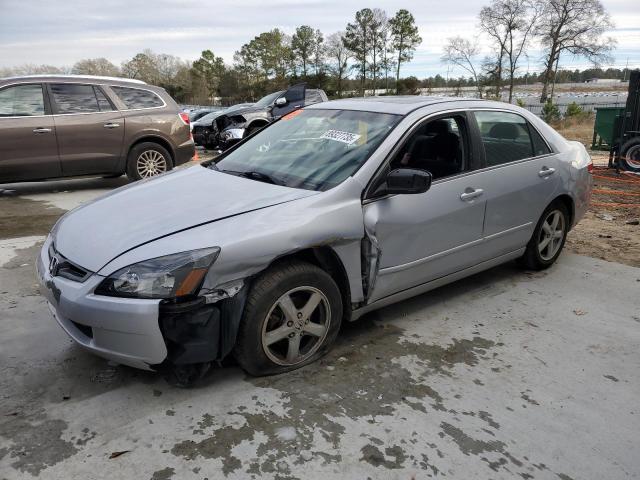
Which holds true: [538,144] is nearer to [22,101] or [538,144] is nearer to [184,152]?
[184,152]

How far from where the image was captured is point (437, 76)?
60.9 metres

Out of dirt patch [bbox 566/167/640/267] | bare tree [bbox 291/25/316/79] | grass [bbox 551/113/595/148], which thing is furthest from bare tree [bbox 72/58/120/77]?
dirt patch [bbox 566/167/640/267]

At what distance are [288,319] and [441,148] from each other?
1777 mm

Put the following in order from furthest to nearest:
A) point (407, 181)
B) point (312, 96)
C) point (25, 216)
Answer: point (312, 96), point (25, 216), point (407, 181)

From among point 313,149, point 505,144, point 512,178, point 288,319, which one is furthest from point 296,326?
point 505,144

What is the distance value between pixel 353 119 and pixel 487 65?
2121 inches

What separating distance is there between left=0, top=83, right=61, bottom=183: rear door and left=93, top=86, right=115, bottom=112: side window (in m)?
0.73

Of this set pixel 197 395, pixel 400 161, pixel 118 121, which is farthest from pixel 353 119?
pixel 118 121

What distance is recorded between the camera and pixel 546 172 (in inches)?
171

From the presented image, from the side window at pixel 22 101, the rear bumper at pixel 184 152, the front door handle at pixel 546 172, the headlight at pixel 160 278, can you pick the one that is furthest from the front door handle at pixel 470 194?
the side window at pixel 22 101

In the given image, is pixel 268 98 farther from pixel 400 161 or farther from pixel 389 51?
pixel 389 51

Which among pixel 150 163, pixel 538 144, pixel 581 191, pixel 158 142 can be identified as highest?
pixel 538 144

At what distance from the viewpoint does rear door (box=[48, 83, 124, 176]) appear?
7.59 meters

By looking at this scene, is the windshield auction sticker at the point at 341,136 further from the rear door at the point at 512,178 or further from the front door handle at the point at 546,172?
the front door handle at the point at 546,172
